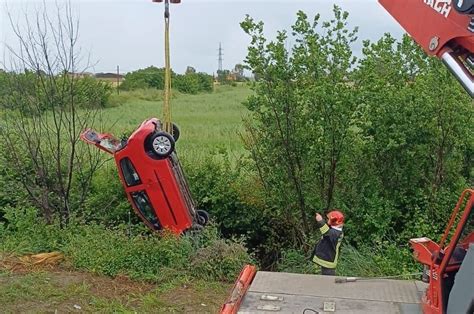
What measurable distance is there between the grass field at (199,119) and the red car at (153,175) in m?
1.66

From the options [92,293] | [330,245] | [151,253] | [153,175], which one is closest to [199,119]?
[153,175]

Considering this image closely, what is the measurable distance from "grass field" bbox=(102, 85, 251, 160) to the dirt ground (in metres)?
3.01

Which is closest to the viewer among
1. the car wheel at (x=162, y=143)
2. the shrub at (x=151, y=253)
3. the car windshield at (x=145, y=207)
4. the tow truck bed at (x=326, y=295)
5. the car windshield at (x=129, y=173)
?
the tow truck bed at (x=326, y=295)

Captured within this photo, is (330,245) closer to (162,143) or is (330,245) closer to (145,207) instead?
(162,143)

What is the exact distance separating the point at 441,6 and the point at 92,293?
4949 millimetres

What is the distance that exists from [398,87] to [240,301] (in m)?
4.86

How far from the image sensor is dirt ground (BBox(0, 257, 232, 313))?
629 centimetres

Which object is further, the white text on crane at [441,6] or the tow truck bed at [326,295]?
the tow truck bed at [326,295]

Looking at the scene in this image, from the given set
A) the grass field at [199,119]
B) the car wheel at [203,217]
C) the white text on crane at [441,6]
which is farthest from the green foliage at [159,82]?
the white text on crane at [441,6]

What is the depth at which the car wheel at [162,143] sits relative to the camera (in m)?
7.28

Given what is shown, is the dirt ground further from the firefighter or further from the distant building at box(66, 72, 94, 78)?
the distant building at box(66, 72, 94, 78)

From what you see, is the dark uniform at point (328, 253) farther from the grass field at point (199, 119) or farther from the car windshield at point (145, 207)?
the grass field at point (199, 119)

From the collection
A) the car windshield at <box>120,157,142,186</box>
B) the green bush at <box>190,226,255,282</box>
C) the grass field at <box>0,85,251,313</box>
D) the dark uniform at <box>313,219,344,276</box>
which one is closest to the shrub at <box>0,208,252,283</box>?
the green bush at <box>190,226,255,282</box>

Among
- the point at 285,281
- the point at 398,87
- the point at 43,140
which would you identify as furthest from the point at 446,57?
the point at 43,140
